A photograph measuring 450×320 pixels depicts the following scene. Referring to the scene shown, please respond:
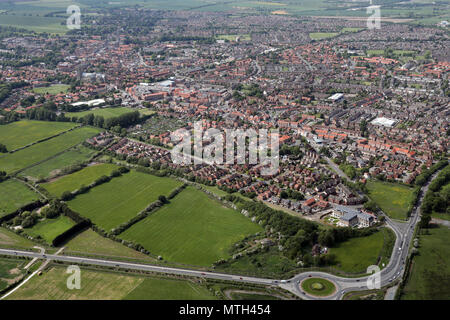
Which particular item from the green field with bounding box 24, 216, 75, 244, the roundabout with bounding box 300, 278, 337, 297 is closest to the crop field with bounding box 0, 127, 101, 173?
the green field with bounding box 24, 216, 75, 244

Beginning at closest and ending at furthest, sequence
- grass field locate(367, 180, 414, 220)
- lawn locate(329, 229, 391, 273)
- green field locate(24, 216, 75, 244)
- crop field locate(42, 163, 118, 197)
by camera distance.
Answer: lawn locate(329, 229, 391, 273) < green field locate(24, 216, 75, 244) < grass field locate(367, 180, 414, 220) < crop field locate(42, 163, 118, 197)

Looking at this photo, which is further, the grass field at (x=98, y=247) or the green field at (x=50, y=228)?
the green field at (x=50, y=228)

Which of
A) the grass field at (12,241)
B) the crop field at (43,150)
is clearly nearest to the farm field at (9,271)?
the grass field at (12,241)

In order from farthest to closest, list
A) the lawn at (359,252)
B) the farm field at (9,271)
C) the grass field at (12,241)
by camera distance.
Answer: the grass field at (12,241) → the farm field at (9,271) → the lawn at (359,252)

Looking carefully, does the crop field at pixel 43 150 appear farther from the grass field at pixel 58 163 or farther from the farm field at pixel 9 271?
the farm field at pixel 9 271

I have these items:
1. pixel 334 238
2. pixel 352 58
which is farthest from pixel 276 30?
pixel 334 238

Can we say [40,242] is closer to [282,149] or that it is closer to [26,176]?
[26,176]

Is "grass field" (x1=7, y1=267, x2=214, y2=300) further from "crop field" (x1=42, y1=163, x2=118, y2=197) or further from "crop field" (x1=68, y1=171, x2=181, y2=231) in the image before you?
"crop field" (x1=42, y1=163, x2=118, y2=197)
